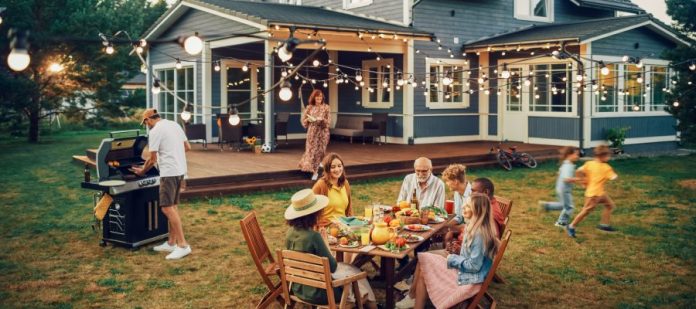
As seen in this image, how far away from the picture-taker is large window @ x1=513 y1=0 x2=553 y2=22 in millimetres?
19344

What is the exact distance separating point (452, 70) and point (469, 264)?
1241 cm

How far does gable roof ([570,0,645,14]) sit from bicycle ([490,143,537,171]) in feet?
27.1

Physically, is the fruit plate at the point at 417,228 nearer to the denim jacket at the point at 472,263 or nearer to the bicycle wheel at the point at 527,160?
the denim jacket at the point at 472,263

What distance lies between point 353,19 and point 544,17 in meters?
6.72

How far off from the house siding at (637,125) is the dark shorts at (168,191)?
12.2m

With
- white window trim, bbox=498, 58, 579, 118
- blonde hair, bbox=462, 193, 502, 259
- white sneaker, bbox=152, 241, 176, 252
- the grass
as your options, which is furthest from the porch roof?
blonde hair, bbox=462, 193, 502, 259

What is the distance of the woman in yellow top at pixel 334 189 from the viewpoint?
5.96m

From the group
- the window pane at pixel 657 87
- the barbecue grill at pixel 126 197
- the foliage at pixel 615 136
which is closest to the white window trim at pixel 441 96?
the foliage at pixel 615 136

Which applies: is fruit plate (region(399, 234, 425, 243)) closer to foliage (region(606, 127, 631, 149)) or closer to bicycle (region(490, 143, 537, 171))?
bicycle (region(490, 143, 537, 171))

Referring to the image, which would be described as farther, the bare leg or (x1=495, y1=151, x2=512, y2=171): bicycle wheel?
(x1=495, y1=151, x2=512, y2=171): bicycle wheel

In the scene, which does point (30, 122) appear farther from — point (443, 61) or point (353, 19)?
point (443, 61)

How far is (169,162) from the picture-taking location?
687 cm

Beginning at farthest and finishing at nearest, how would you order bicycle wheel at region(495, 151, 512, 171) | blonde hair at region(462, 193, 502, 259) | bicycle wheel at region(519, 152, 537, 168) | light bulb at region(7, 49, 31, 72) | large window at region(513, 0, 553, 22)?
large window at region(513, 0, 553, 22)
bicycle wheel at region(519, 152, 537, 168)
bicycle wheel at region(495, 151, 512, 171)
blonde hair at region(462, 193, 502, 259)
light bulb at region(7, 49, 31, 72)

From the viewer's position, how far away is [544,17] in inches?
778
